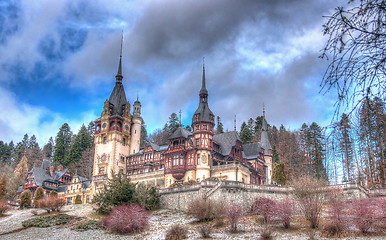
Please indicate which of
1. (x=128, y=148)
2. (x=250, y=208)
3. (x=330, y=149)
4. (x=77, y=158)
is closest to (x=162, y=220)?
(x=250, y=208)

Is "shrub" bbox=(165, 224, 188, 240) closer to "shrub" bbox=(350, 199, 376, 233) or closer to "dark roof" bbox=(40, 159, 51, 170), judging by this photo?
"shrub" bbox=(350, 199, 376, 233)

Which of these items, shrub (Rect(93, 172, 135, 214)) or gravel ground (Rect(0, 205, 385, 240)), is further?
shrub (Rect(93, 172, 135, 214))

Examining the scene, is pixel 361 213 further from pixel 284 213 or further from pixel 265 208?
pixel 265 208

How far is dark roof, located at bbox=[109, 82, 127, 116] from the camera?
232ft

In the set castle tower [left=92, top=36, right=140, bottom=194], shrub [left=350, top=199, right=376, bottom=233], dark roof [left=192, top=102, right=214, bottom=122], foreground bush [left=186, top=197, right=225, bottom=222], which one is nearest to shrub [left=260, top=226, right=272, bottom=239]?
shrub [left=350, top=199, right=376, bottom=233]

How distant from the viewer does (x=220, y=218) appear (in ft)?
121

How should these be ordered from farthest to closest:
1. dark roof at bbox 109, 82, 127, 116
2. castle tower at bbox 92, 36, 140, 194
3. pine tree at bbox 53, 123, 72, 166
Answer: pine tree at bbox 53, 123, 72, 166 → dark roof at bbox 109, 82, 127, 116 → castle tower at bbox 92, 36, 140, 194

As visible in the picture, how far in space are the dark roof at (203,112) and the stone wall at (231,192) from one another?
14.6 meters

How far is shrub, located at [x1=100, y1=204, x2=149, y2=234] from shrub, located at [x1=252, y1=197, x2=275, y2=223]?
36.0 feet

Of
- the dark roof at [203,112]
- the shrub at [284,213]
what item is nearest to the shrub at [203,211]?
the shrub at [284,213]

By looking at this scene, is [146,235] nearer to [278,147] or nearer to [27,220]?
[27,220]

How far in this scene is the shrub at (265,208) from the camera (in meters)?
35.5

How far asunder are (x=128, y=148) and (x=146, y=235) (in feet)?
118

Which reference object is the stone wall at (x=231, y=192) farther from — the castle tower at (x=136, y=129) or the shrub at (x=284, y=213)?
the castle tower at (x=136, y=129)
